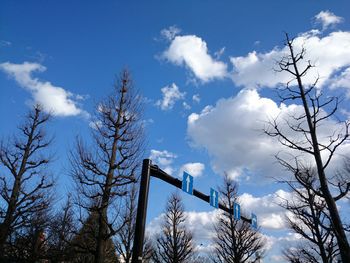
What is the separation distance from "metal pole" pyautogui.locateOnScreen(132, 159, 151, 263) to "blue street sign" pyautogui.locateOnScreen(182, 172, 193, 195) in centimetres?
144

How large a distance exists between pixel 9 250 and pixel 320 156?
1570 centimetres

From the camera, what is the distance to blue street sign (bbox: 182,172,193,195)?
8.28 m

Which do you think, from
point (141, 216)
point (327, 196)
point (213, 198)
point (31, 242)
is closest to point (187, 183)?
point (213, 198)

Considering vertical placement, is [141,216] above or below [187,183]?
below

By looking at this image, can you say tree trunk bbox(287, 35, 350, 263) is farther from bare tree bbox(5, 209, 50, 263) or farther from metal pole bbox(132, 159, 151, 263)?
bare tree bbox(5, 209, 50, 263)

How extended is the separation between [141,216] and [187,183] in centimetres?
222

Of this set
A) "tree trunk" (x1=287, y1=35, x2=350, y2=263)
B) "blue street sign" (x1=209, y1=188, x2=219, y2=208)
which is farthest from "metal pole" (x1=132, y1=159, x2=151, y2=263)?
"tree trunk" (x1=287, y1=35, x2=350, y2=263)

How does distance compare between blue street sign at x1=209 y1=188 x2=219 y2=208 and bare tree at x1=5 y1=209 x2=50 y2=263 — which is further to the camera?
bare tree at x1=5 y1=209 x2=50 y2=263

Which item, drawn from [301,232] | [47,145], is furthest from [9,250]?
[301,232]

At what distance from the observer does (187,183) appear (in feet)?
27.7

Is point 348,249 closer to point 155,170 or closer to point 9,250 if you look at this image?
point 155,170

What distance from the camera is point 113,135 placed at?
480 inches

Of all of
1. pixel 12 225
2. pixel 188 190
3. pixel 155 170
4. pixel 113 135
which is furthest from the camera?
pixel 12 225

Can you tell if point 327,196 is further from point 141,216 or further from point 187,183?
point 141,216
